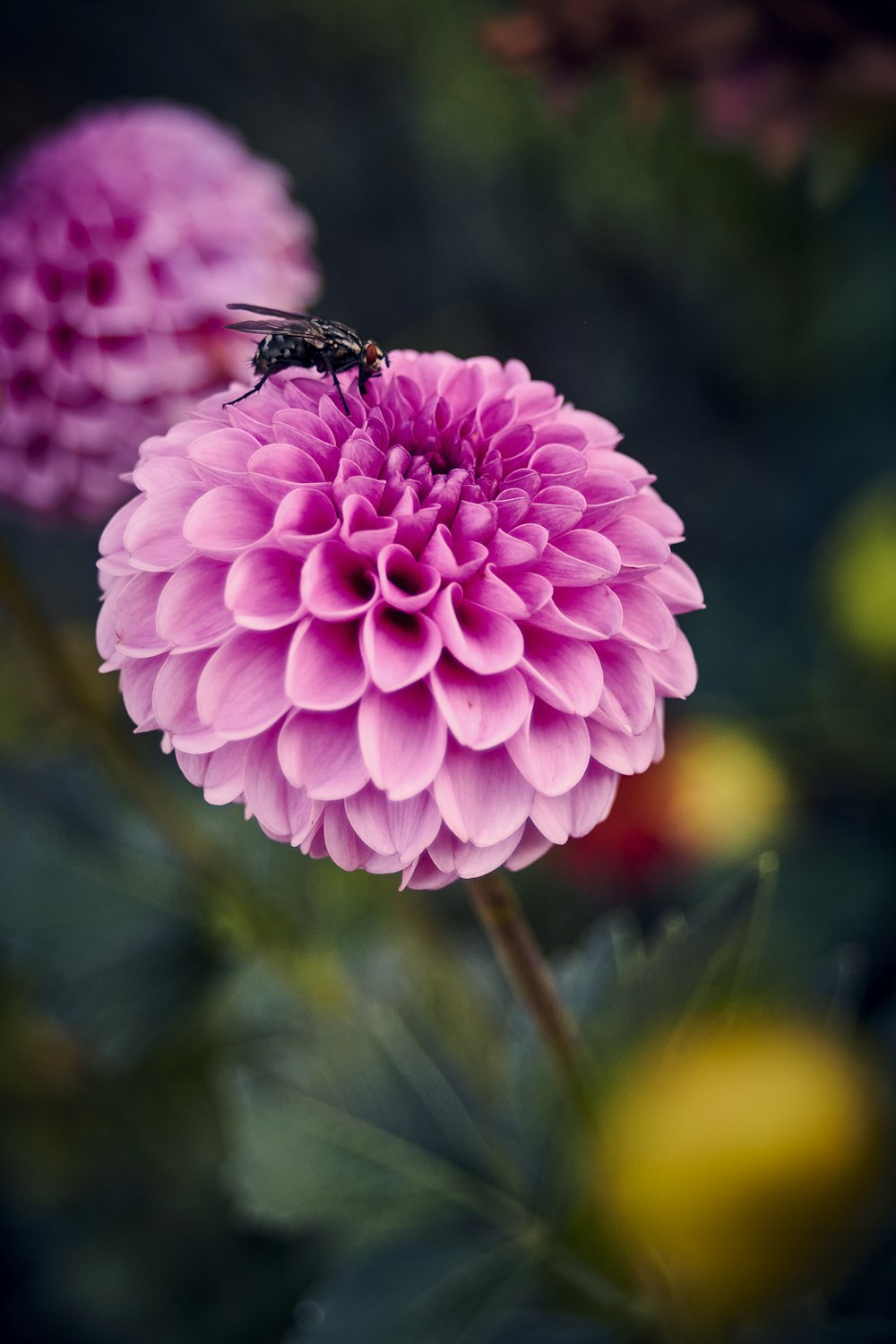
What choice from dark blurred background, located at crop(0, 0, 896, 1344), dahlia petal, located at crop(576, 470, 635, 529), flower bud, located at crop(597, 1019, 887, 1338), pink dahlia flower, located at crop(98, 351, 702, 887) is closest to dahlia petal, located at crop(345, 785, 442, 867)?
Result: pink dahlia flower, located at crop(98, 351, 702, 887)

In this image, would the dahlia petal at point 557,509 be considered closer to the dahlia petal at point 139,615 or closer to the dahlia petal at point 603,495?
the dahlia petal at point 603,495

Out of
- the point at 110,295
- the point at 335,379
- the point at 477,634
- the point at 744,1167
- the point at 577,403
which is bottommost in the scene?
the point at 744,1167

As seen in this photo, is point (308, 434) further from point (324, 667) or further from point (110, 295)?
point (110, 295)

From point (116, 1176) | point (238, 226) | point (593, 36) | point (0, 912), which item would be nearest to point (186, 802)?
point (0, 912)

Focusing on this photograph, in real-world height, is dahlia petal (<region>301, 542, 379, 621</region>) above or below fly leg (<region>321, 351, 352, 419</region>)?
below

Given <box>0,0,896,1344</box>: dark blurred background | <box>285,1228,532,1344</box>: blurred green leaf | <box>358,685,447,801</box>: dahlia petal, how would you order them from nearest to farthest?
<box>358,685,447,801</box>: dahlia petal, <box>285,1228,532,1344</box>: blurred green leaf, <box>0,0,896,1344</box>: dark blurred background

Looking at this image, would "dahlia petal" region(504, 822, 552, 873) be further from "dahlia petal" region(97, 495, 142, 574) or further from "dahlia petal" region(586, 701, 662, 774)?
"dahlia petal" region(97, 495, 142, 574)

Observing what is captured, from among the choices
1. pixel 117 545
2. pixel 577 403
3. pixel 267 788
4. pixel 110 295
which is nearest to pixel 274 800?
pixel 267 788
